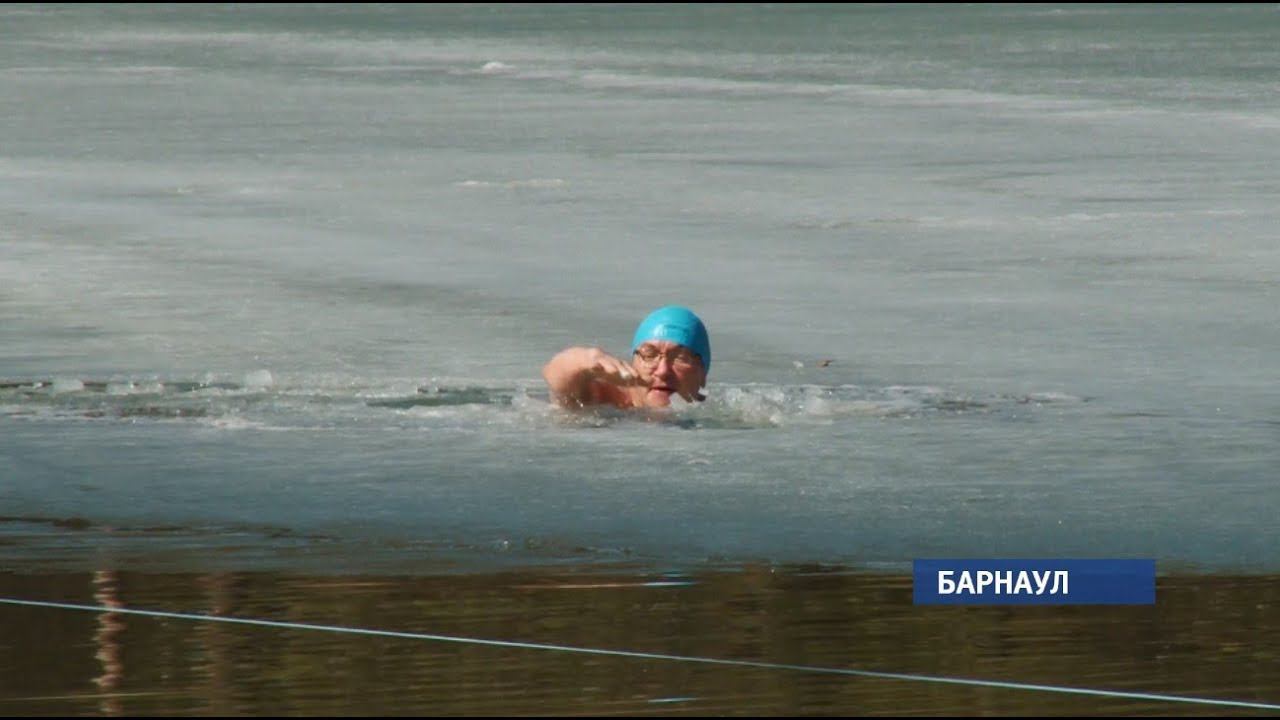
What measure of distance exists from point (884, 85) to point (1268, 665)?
92.3 ft

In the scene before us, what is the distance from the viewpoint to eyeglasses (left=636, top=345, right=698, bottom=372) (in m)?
10.9

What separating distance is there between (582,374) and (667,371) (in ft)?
1.20

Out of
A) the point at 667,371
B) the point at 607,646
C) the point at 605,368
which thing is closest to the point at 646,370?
the point at 667,371

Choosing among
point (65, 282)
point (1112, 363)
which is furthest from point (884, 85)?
point (1112, 363)

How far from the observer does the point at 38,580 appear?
304 inches

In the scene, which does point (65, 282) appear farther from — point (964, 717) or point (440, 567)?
point (964, 717)

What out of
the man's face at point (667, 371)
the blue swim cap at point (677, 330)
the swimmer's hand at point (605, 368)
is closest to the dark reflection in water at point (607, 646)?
the swimmer's hand at point (605, 368)

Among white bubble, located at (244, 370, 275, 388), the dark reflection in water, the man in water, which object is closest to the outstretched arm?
the man in water

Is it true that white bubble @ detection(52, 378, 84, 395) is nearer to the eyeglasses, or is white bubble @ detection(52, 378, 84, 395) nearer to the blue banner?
the eyeglasses

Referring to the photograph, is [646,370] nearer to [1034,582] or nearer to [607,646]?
[1034,582]

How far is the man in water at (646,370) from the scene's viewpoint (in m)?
10.6

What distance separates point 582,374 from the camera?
10617 mm

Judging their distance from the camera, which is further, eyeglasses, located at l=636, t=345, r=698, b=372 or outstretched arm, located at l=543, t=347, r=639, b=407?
eyeglasses, located at l=636, t=345, r=698, b=372

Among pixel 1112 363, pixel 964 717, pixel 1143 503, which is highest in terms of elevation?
pixel 1112 363
